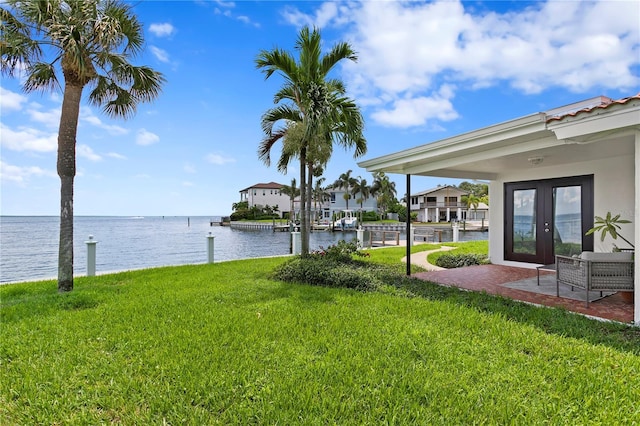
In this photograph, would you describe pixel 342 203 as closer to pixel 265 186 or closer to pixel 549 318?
pixel 265 186

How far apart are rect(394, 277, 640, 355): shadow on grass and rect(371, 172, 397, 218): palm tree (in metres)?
54.0

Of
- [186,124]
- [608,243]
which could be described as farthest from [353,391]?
[186,124]

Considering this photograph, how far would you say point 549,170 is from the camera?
8.35m

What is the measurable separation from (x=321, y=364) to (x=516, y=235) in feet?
26.9

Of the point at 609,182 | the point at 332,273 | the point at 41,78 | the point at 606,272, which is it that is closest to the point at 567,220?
the point at 609,182

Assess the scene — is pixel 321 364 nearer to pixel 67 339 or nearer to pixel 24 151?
pixel 67 339

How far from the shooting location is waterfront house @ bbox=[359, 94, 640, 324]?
4273 mm

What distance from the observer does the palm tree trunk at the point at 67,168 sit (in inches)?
274

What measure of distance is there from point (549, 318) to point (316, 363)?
3498 mm

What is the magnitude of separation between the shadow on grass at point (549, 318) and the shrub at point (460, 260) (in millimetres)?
3987

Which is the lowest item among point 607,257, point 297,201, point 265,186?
point 607,257

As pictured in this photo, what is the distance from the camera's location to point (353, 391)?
284cm

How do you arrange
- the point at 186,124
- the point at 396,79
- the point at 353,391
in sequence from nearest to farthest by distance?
the point at 353,391
the point at 396,79
the point at 186,124

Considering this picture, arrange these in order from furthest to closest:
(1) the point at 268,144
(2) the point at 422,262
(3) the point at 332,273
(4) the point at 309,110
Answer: (2) the point at 422,262
(1) the point at 268,144
(4) the point at 309,110
(3) the point at 332,273
